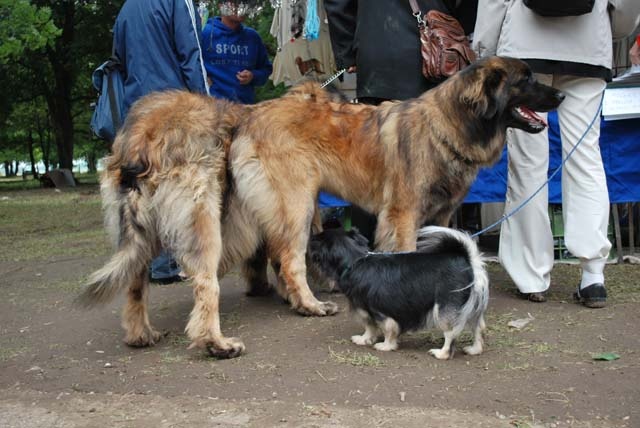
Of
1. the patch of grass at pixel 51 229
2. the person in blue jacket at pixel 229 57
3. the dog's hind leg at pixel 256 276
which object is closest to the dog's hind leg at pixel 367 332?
the dog's hind leg at pixel 256 276

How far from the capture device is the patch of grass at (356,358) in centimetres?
362

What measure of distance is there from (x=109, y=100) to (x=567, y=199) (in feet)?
11.6

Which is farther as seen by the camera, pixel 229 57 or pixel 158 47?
pixel 229 57

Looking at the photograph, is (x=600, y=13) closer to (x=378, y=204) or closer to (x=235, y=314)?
(x=378, y=204)

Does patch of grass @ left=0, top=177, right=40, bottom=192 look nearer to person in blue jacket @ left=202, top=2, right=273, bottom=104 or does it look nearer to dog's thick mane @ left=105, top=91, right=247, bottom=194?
person in blue jacket @ left=202, top=2, right=273, bottom=104

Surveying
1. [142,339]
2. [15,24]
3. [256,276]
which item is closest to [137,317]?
[142,339]

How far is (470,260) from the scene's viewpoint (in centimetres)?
363

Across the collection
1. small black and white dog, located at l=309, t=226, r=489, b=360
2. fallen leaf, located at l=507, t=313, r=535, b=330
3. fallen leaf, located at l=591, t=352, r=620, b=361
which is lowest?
fallen leaf, located at l=507, t=313, r=535, b=330

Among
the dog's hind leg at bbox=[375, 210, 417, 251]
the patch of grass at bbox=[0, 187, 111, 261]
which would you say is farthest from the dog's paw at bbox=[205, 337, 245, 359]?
the patch of grass at bbox=[0, 187, 111, 261]

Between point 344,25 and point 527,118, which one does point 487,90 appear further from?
point 344,25

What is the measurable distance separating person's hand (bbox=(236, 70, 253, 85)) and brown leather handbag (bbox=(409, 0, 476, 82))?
2.09m

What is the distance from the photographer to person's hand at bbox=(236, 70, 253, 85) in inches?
260

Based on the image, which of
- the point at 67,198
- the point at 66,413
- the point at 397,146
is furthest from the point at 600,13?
the point at 67,198

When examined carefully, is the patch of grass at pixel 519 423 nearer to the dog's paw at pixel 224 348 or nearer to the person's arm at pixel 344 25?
the dog's paw at pixel 224 348
